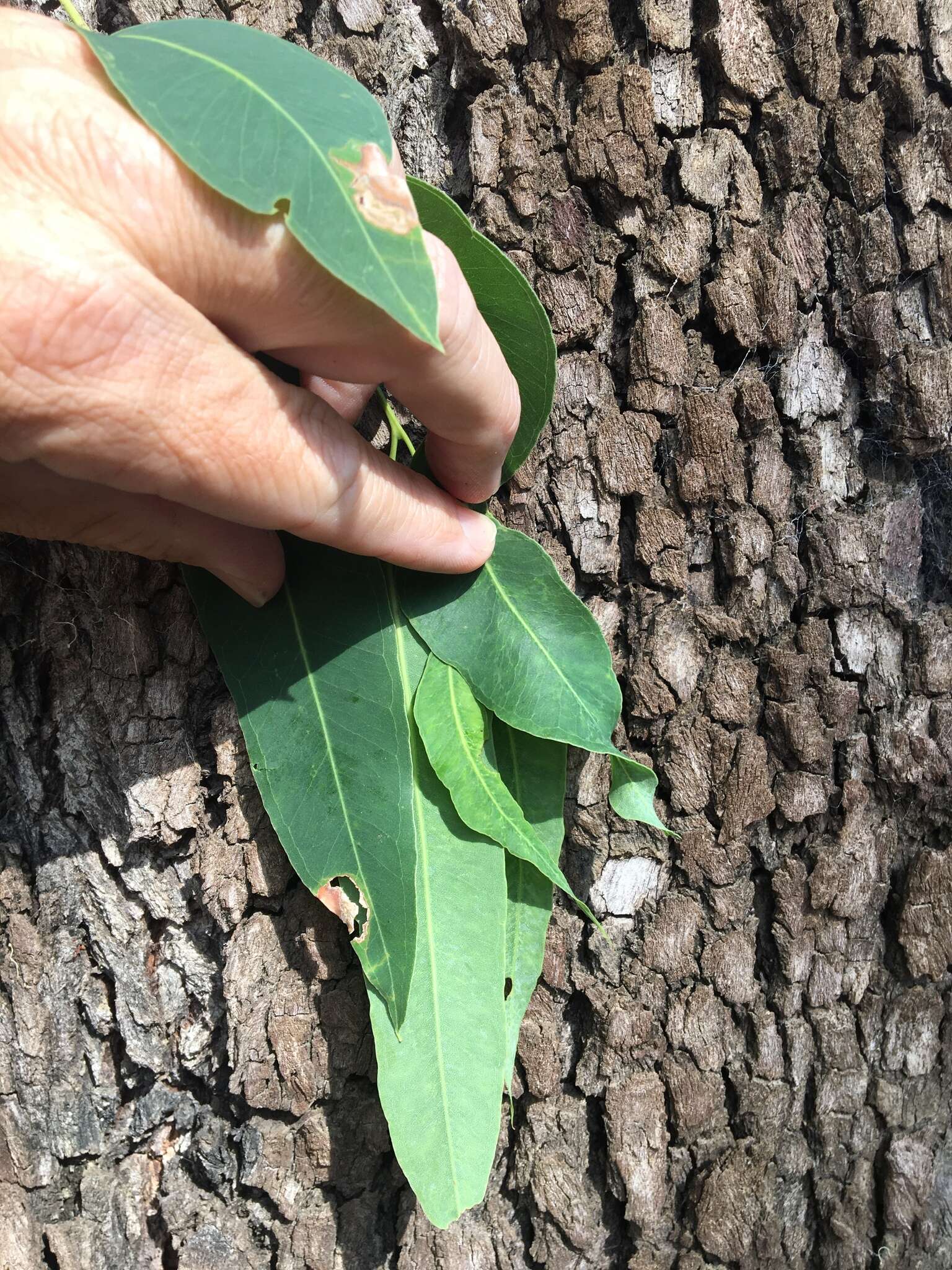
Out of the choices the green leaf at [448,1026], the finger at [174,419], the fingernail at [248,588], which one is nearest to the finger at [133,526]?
the fingernail at [248,588]

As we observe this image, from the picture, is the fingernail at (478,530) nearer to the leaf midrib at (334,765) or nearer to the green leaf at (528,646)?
the green leaf at (528,646)

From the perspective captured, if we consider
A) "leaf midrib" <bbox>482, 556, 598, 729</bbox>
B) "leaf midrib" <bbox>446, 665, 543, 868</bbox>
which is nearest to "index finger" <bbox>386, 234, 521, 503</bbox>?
"leaf midrib" <bbox>482, 556, 598, 729</bbox>

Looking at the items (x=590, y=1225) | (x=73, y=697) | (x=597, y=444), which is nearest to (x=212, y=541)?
(x=73, y=697)

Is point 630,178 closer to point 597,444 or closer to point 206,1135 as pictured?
point 597,444

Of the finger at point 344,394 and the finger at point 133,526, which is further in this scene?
the finger at point 344,394

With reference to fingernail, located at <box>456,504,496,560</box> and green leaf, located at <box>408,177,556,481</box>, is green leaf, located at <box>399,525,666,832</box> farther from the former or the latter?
green leaf, located at <box>408,177,556,481</box>

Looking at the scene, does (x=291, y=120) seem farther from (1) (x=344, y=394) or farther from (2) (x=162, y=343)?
(1) (x=344, y=394)
